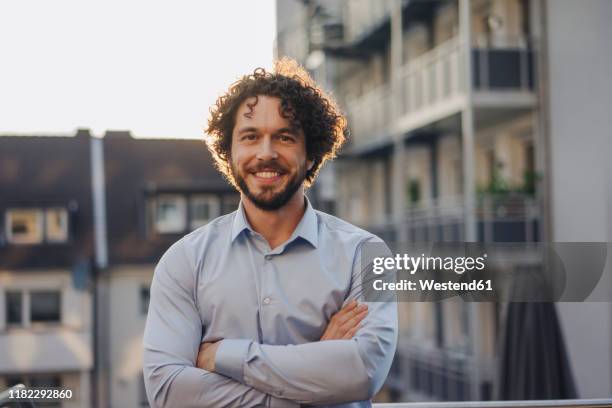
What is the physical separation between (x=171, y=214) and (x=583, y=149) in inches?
108

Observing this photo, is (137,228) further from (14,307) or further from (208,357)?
(208,357)

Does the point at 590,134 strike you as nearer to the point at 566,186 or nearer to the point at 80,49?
the point at 566,186

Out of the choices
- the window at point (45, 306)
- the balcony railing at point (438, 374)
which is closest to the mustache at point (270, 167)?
the balcony railing at point (438, 374)

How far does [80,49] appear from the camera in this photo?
349 centimetres

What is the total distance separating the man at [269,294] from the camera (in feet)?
3.63

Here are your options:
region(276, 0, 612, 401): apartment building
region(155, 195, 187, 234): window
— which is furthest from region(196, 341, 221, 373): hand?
region(155, 195, 187, 234): window

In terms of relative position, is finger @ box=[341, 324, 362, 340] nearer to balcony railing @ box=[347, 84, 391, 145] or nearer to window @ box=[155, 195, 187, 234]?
window @ box=[155, 195, 187, 234]

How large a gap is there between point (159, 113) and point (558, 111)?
2.22 metres

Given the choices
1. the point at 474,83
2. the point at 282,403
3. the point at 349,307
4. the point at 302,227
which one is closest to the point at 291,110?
the point at 302,227

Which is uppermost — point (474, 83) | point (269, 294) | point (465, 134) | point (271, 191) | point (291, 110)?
point (474, 83)

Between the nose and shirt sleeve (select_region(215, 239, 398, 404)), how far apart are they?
0.23 metres

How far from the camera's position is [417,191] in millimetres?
6152

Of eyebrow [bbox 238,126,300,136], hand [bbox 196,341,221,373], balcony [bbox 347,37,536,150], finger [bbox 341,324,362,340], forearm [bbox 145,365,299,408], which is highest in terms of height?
balcony [bbox 347,37,536,150]

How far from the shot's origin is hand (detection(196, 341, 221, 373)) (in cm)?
113
